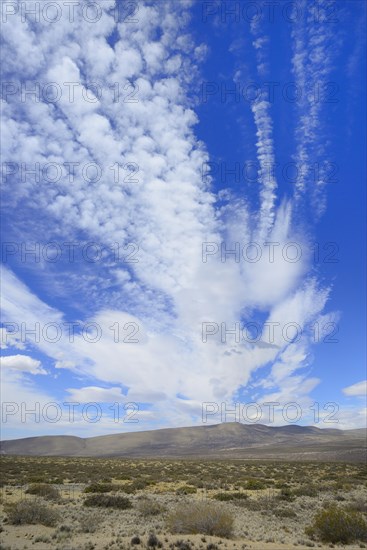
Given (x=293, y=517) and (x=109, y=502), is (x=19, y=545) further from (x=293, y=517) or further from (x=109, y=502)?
(x=293, y=517)

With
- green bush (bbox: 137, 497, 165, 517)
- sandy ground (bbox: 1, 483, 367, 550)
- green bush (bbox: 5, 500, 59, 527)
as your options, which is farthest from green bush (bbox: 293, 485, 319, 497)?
green bush (bbox: 5, 500, 59, 527)

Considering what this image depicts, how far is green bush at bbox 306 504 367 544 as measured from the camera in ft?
44.2

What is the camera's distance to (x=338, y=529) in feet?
44.6

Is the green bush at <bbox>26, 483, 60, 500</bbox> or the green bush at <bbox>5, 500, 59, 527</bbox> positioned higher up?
the green bush at <bbox>5, 500, 59, 527</bbox>

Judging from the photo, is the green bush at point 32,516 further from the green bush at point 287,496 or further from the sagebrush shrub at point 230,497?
the green bush at point 287,496

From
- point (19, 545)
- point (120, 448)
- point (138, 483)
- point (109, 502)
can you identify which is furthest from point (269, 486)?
point (120, 448)

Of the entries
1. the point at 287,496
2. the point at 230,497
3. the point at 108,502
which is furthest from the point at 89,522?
the point at 287,496

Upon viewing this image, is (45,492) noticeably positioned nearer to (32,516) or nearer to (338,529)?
(32,516)

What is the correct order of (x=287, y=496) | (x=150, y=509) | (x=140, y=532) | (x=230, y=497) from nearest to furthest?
(x=140, y=532) → (x=150, y=509) → (x=230, y=497) → (x=287, y=496)

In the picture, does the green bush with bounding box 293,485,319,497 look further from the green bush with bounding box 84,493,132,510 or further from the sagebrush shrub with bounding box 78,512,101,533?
the sagebrush shrub with bounding box 78,512,101,533

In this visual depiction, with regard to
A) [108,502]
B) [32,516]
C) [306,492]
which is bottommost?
[306,492]

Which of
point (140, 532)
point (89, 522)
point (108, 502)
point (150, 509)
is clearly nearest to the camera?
point (140, 532)

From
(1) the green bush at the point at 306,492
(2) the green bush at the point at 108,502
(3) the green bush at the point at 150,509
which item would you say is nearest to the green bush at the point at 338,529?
(3) the green bush at the point at 150,509

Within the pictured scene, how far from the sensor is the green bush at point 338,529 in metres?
13.5
